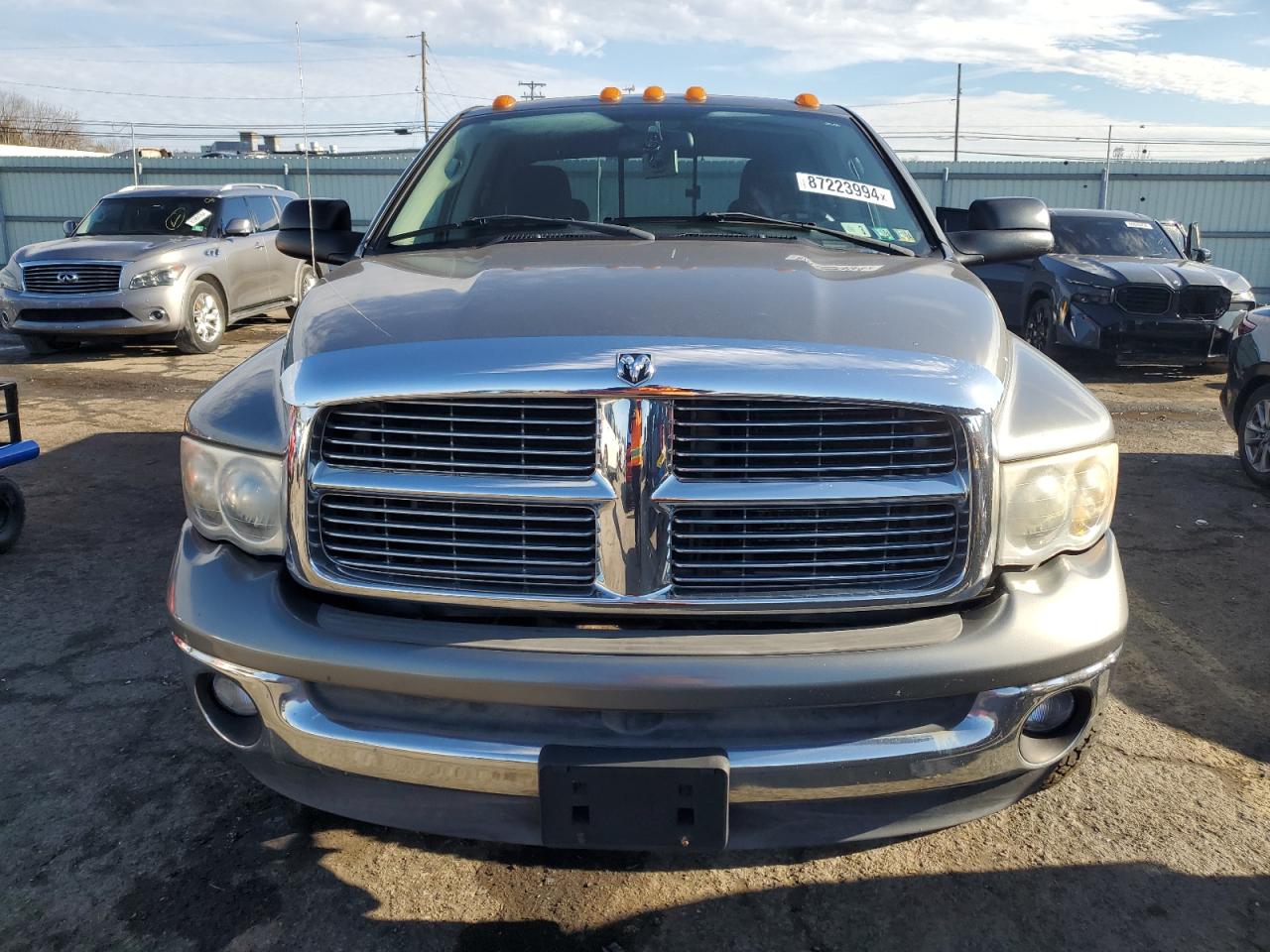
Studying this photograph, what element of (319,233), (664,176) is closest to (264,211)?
(319,233)

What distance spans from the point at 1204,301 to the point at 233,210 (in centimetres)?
1044

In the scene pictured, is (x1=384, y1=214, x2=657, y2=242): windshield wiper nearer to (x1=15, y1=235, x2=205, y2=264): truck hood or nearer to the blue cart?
the blue cart

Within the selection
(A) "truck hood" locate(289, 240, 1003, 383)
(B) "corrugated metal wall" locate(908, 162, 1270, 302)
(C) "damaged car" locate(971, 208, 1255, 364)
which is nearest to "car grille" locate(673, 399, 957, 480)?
(A) "truck hood" locate(289, 240, 1003, 383)

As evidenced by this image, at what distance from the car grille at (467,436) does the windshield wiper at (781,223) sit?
1.39 m

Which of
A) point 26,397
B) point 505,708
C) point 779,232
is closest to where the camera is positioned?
point 505,708

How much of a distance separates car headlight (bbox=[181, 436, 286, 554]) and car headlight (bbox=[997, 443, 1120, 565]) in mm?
1463

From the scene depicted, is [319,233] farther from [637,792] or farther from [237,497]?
[637,792]

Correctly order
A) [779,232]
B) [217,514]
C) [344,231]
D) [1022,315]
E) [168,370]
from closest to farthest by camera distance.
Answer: [217,514]
[779,232]
[344,231]
[168,370]
[1022,315]

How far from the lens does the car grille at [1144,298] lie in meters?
9.77

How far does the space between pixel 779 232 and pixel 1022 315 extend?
29.1ft

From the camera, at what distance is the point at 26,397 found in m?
8.46

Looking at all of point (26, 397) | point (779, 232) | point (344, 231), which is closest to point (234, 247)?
point (26, 397)

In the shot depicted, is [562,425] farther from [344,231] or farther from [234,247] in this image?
[234,247]

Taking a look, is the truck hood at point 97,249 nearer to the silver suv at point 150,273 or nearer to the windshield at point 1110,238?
the silver suv at point 150,273
